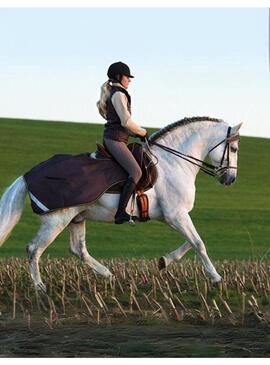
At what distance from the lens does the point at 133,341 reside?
7.59 metres

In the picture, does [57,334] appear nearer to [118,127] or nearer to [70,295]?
[70,295]

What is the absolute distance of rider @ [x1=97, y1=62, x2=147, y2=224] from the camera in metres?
10.3

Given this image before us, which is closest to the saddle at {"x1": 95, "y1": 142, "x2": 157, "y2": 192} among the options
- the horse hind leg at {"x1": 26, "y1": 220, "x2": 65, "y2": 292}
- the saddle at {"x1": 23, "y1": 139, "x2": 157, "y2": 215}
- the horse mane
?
the saddle at {"x1": 23, "y1": 139, "x2": 157, "y2": 215}

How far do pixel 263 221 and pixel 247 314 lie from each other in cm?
2003

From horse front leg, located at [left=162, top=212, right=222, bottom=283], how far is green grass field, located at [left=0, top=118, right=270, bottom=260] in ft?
9.71

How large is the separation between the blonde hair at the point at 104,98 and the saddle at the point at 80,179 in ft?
1.45

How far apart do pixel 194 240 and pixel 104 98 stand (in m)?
2.02

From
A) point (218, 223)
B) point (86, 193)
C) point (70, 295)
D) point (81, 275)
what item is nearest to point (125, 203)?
Result: point (86, 193)

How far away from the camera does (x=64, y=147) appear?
43.2 meters

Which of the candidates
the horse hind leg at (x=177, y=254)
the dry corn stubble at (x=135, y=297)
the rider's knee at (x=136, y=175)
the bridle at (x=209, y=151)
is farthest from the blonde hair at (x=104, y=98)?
the dry corn stubble at (x=135, y=297)

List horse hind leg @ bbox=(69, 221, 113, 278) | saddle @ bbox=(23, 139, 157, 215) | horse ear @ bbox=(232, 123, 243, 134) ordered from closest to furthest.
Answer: saddle @ bbox=(23, 139, 157, 215), horse ear @ bbox=(232, 123, 243, 134), horse hind leg @ bbox=(69, 221, 113, 278)

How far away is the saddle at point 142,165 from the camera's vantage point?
410 inches

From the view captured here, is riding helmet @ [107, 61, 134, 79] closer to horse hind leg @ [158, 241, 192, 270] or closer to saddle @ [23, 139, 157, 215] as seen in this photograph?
saddle @ [23, 139, 157, 215]

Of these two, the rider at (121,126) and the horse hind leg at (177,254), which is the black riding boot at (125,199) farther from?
the horse hind leg at (177,254)
